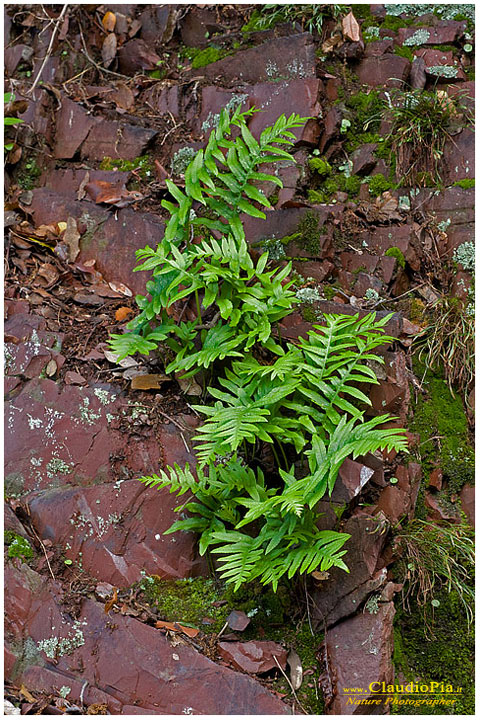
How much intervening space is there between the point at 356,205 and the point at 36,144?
2920 mm

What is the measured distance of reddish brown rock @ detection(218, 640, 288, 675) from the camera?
3.56 meters

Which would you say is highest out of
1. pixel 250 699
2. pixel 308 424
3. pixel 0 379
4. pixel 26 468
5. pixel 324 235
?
pixel 324 235

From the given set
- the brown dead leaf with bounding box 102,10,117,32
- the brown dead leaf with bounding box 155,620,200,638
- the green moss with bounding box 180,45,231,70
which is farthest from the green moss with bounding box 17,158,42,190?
the brown dead leaf with bounding box 155,620,200,638

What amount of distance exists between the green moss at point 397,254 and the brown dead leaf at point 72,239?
251 centimetres

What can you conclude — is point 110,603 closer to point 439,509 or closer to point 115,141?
point 439,509

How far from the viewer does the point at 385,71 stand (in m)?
5.31

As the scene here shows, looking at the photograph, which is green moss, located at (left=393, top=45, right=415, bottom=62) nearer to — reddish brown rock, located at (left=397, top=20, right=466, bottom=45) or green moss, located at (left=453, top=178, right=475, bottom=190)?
reddish brown rock, located at (left=397, top=20, right=466, bottom=45)

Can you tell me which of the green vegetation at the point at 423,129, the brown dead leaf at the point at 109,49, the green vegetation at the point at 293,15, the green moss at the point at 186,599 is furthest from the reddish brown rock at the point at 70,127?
the green moss at the point at 186,599

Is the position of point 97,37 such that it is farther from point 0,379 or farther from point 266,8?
point 0,379

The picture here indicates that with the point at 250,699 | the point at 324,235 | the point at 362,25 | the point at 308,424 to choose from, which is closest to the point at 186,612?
the point at 250,699

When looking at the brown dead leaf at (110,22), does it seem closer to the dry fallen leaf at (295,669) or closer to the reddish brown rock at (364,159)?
the reddish brown rock at (364,159)

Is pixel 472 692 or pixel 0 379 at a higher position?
pixel 0 379

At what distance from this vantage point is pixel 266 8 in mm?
5578

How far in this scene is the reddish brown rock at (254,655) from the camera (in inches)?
140
